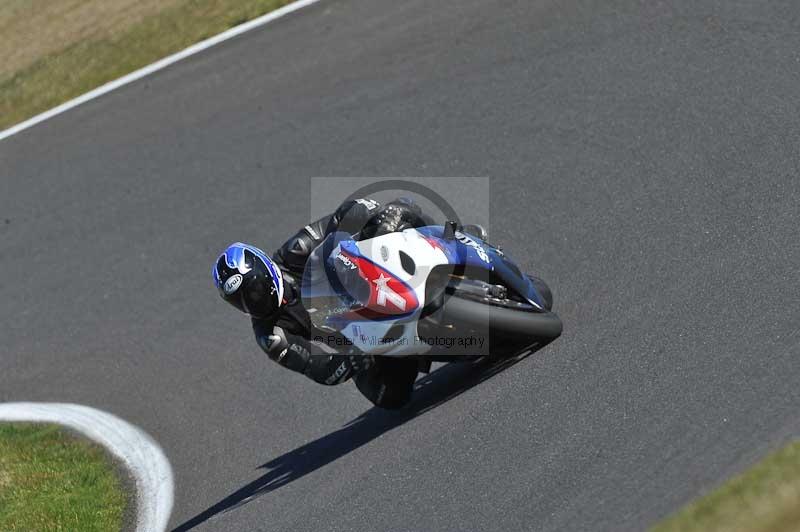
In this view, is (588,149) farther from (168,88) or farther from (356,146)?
(168,88)

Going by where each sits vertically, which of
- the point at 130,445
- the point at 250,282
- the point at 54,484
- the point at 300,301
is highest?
the point at 250,282

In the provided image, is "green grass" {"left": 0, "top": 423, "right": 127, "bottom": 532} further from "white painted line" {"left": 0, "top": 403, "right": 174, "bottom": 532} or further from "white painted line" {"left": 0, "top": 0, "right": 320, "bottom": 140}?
"white painted line" {"left": 0, "top": 0, "right": 320, "bottom": 140}

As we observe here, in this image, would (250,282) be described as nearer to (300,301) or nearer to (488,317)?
(300,301)

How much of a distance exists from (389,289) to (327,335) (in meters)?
0.74

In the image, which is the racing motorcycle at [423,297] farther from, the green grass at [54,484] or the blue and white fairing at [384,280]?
the green grass at [54,484]

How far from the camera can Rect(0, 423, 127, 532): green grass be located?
322 inches

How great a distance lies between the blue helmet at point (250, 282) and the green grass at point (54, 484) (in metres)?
2.20

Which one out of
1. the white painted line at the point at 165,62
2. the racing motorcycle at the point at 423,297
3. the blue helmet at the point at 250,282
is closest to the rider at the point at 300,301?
the blue helmet at the point at 250,282

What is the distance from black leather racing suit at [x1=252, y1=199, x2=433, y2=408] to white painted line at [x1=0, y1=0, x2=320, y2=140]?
21.7 ft

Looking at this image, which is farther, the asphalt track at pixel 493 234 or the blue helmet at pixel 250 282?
the blue helmet at pixel 250 282

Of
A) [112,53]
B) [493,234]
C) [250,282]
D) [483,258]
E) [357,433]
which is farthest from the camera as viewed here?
[112,53]

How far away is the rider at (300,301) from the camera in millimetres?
7098

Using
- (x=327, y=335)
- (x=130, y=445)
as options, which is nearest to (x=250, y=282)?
(x=327, y=335)

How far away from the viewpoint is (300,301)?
24.5 ft
